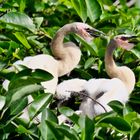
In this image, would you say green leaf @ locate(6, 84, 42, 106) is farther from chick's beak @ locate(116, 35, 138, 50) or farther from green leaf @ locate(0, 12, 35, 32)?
chick's beak @ locate(116, 35, 138, 50)

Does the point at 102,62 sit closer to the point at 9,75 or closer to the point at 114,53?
the point at 114,53

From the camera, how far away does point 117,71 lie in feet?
9.78

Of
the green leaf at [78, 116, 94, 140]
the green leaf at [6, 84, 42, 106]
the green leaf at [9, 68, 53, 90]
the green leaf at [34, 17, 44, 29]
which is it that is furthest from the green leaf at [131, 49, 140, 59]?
the green leaf at [78, 116, 94, 140]

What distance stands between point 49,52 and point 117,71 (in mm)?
359

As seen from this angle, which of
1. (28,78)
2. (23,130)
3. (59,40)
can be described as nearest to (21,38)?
(59,40)

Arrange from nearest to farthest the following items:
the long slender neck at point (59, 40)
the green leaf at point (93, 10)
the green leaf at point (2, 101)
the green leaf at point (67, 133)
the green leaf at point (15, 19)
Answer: the green leaf at point (67, 133)
the green leaf at point (2, 101)
the green leaf at point (15, 19)
the long slender neck at point (59, 40)
the green leaf at point (93, 10)

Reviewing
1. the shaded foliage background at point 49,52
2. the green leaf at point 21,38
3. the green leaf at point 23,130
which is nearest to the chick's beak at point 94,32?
the shaded foliage background at point 49,52

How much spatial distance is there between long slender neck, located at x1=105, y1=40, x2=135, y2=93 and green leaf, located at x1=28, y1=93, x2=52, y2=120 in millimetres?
775

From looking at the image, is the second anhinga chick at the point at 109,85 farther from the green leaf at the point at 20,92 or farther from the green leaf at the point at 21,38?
the green leaf at the point at 20,92

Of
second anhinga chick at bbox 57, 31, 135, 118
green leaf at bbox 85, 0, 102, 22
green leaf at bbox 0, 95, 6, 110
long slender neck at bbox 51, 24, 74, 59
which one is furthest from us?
green leaf at bbox 85, 0, 102, 22

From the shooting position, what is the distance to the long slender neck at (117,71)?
290 cm

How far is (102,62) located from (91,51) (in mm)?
200

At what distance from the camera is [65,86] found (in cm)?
282

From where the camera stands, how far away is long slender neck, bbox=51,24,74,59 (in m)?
2.98
